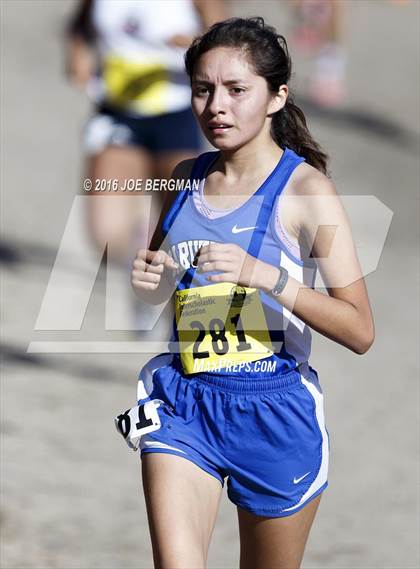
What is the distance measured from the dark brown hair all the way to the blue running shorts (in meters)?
0.57

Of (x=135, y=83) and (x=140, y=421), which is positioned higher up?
(x=140, y=421)

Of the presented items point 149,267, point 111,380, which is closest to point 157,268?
point 149,267

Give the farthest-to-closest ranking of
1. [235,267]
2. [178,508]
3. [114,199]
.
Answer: [114,199], [178,508], [235,267]

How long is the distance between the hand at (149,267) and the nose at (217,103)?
359 millimetres

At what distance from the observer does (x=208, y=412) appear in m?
3.46

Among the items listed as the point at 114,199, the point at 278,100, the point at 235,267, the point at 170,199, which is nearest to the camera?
the point at 235,267

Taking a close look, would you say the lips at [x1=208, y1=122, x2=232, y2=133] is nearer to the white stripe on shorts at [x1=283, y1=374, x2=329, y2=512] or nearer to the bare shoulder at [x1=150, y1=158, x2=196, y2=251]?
the bare shoulder at [x1=150, y1=158, x2=196, y2=251]

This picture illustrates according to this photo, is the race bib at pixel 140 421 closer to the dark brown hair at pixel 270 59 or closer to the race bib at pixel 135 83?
the dark brown hair at pixel 270 59

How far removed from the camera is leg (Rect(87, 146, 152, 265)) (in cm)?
674

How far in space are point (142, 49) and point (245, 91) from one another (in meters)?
3.77

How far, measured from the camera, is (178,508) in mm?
3332

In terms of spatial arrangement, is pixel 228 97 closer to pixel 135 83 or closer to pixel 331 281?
pixel 331 281

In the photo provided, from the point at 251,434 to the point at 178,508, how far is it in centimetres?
27
